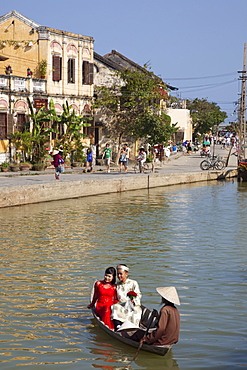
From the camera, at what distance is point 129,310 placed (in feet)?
34.1

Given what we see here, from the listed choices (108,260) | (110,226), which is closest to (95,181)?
(110,226)

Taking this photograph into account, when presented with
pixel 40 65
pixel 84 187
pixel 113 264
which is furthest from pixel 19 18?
pixel 113 264


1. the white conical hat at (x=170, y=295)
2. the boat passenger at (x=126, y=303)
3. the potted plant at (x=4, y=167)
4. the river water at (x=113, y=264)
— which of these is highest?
the potted plant at (x=4, y=167)

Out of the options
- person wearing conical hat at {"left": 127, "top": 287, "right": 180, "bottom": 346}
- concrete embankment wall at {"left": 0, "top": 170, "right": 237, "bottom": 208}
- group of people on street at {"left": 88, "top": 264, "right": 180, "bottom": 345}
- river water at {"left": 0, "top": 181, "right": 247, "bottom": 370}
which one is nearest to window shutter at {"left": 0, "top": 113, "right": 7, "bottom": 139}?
concrete embankment wall at {"left": 0, "top": 170, "right": 237, "bottom": 208}

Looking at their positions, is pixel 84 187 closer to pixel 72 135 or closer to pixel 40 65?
pixel 72 135

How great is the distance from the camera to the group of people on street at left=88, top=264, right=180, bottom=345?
9.33 metres

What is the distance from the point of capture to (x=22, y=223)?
74.5 feet

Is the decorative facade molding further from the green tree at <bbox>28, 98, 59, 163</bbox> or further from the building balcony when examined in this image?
the green tree at <bbox>28, 98, 59, 163</bbox>

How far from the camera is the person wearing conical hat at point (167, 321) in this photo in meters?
9.27

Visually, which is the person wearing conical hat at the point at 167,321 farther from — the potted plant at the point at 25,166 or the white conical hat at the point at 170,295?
the potted plant at the point at 25,166

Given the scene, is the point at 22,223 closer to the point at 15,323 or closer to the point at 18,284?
the point at 18,284

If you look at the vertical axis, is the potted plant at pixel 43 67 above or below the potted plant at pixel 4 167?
above

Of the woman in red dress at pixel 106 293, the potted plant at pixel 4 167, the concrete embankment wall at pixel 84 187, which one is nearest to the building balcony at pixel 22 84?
the potted plant at pixel 4 167

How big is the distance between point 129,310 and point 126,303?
0.39 feet
